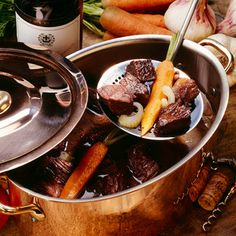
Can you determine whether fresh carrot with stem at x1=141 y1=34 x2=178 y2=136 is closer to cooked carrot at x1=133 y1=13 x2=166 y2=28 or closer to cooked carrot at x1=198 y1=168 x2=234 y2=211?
cooked carrot at x1=198 y1=168 x2=234 y2=211

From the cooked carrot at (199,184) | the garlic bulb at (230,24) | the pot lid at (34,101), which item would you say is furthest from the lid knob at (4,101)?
the garlic bulb at (230,24)

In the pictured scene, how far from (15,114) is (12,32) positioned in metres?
0.72

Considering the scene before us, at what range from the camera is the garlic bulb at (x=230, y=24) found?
1911 mm

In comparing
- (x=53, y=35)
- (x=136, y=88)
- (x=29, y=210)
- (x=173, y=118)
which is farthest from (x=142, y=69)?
(x=29, y=210)

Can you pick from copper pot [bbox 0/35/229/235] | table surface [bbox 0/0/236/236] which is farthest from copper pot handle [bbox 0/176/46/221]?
table surface [bbox 0/0/236/236]

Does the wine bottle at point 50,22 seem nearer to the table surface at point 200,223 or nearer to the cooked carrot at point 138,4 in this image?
the cooked carrot at point 138,4

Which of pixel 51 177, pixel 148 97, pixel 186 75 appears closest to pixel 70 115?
pixel 51 177

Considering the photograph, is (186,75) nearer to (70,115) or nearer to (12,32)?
(70,115)

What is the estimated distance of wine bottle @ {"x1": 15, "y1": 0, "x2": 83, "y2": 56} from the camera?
159 centimetres

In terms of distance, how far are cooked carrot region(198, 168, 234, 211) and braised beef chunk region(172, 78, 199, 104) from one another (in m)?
0.22

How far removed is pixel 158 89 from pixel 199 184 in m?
0.28

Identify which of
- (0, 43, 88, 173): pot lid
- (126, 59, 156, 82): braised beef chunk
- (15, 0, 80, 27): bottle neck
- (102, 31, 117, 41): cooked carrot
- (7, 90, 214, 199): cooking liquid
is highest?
(15, 0, 80, 27): bottle neck

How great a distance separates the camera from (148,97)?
1.56 m

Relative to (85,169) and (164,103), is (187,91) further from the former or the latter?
(85,169)
